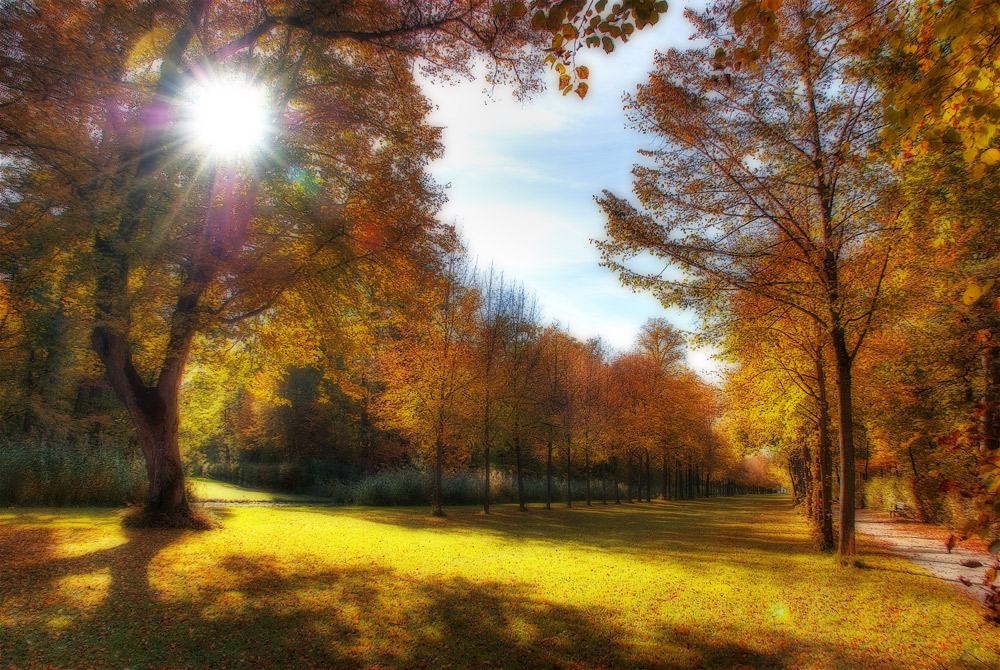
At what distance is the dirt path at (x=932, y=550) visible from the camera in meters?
8.38

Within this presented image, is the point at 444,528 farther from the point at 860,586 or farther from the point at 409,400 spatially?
the point at 860,586

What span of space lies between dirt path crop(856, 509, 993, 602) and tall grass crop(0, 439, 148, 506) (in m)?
18.0

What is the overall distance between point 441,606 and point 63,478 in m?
13.3

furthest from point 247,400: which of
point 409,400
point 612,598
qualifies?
point 612,598

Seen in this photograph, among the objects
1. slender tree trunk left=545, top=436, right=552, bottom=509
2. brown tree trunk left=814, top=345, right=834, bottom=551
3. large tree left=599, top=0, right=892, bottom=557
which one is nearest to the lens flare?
large tree left=599, top=0, right=892, bottom=557

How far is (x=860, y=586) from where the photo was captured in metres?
7.57

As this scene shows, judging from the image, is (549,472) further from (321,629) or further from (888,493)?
(321,629)

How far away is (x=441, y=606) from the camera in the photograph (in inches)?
231

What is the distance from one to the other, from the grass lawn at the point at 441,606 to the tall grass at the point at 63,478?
131 inches

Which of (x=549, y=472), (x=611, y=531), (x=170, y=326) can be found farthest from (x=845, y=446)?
(x=549, y=472)

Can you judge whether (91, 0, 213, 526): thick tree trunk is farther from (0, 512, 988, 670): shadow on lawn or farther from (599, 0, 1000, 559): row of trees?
(599, 0, 1000, 559): row of trees

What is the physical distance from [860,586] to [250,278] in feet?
36.9

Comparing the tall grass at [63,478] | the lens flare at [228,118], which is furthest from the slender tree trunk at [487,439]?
the lens flare at [228,118]

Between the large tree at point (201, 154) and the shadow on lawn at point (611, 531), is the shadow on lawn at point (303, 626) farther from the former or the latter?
the shadow on lawn at point (611, 531)
